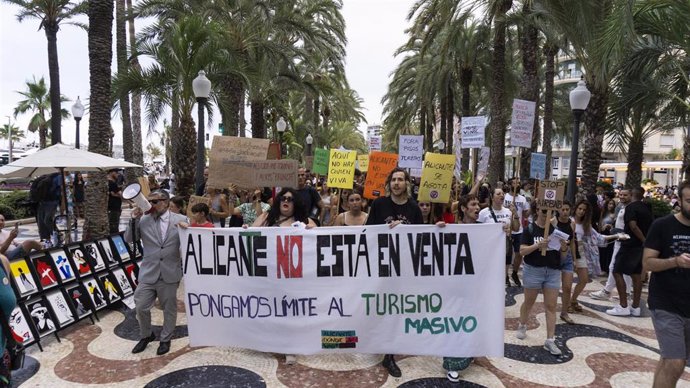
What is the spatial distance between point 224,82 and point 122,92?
12.7 feet

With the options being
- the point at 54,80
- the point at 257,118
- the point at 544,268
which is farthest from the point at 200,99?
the point at 257,118

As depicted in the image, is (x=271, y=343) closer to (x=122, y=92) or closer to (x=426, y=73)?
(x=122, y=92)

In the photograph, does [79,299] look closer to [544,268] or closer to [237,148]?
[237,148]

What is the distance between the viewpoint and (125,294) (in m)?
6.02

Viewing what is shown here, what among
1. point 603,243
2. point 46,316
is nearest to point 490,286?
point 603,243

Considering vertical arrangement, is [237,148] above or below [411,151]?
below

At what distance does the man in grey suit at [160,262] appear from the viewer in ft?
14.9

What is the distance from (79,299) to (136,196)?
1.94 meters

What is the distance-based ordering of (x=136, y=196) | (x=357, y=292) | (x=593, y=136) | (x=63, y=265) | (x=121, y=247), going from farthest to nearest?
(x=593, y=136), (x=121, y=247), (x=63, y=265), (x=136, y=196), (x=357, y=292)

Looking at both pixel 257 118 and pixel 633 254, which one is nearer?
pixel 633 254

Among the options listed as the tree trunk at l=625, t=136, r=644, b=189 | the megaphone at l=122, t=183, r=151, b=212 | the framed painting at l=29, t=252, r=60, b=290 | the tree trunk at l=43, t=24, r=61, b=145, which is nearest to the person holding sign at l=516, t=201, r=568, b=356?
the megaphone at l=122, t=183, r=151, b=212

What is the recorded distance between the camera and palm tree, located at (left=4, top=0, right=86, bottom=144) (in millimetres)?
15773

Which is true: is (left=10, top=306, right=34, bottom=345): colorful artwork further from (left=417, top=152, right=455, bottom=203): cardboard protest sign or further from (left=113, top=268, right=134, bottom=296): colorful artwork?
(left=417, top=152, right=455, bottom=203): cardboard protest sign

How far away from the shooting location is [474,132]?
8.68 m
